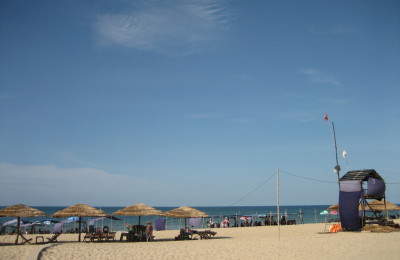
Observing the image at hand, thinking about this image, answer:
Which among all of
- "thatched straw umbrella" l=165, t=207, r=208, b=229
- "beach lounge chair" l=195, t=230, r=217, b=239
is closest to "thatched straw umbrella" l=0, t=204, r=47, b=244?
"thatched straw umbrella" l=165, t=207, r=208, b=229

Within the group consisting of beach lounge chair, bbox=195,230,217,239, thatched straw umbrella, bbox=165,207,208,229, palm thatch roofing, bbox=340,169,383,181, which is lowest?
beach lounge chair, bbox=195,230,217,239

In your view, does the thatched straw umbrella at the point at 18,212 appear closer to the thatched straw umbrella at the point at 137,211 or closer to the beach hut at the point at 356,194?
the thatched straw umbrella at the point at 137,211

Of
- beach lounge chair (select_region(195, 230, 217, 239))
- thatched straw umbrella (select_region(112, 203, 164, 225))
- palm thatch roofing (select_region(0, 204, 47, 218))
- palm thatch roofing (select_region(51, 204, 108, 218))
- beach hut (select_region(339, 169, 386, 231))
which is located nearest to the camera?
palm thatch roofing (select_region(0, 204, 47, 218))

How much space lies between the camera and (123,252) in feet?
42.9

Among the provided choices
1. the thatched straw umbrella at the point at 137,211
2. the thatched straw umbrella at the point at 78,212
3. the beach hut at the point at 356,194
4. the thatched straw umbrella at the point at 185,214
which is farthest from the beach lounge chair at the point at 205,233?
the beach hut at the point at 356,194

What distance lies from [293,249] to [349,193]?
9.48 m

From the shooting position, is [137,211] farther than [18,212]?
Yes

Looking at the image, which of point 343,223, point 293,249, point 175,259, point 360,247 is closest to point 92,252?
point 175,259

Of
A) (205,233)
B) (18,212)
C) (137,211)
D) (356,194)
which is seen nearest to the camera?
(18,212)

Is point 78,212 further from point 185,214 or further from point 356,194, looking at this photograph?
point 356,194

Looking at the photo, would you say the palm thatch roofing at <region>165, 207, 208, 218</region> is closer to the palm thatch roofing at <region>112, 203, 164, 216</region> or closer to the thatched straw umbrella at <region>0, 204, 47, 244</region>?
the palm thatch roofing at <region>112, 203, 164, 216</region>

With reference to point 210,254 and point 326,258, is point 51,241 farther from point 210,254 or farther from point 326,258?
point 326,258

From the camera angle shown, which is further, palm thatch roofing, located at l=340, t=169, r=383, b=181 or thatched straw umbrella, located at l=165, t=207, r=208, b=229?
palm thatch roofing, located at l=340, t=169, r=383, b=181

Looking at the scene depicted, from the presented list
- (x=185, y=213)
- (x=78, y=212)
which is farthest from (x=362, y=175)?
(x=78, y=212)
